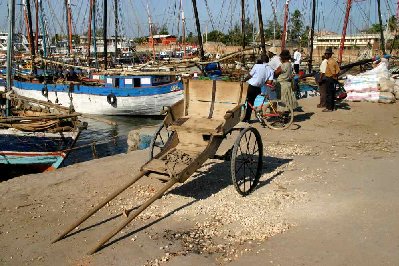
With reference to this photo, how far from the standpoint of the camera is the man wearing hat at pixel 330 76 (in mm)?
12086

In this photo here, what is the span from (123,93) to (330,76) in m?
13.6

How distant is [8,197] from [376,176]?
5.54 meters

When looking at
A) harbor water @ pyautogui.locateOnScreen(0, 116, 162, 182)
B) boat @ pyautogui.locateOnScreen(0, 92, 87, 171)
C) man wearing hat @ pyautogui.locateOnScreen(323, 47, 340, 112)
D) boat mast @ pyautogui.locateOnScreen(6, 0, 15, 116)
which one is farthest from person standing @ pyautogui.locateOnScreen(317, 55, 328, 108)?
boat mast @ pyautogui.locateOnScreen(6, 0, 15, 116)

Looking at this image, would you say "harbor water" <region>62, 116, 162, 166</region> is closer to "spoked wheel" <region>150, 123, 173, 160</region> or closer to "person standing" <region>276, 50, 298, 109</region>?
"spoked wheel" <region>150, 123, 173, 160</region>

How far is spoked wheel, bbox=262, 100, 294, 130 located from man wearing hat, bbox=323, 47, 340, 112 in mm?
2489

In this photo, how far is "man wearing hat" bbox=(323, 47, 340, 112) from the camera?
39.7 feet

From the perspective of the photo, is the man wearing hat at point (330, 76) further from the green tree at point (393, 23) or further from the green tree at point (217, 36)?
the green tree at point (217, 36)

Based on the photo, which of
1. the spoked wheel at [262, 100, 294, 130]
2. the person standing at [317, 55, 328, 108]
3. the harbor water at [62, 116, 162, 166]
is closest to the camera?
the spoked wheel at [262, 100, 294, 130]

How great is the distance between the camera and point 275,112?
10.2 meters

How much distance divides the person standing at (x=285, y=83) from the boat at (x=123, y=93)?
39.6ft

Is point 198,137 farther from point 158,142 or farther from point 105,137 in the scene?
point 105,137

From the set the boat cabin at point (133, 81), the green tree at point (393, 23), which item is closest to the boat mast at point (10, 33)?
the boat cabin at point (133, 81)

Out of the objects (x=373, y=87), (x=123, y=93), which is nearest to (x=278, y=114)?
(x=373, y=87)

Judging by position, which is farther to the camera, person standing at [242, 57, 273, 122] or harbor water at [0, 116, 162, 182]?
harbor water at [0, 116, 162, 182]
